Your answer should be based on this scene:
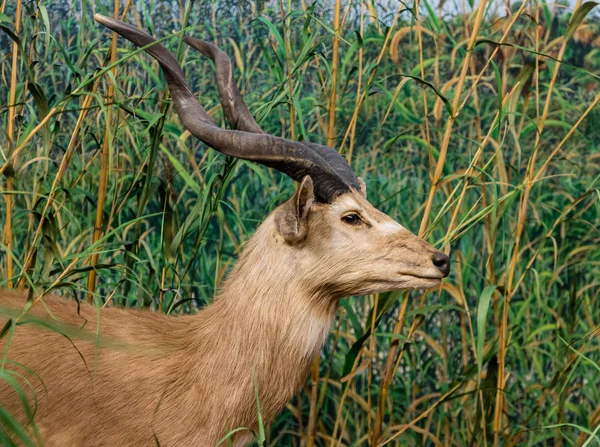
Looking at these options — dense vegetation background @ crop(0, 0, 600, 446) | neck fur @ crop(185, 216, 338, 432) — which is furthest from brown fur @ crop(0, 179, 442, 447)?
dense vegetation background @ crop(0, 0, 600, 446)

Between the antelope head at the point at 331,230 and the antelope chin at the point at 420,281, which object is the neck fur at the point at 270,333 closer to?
the antelope head at the point at 331,230

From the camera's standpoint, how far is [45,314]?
3936mm

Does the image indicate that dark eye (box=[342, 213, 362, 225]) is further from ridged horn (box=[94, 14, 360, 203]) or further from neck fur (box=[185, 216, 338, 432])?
neck fur (box=[185, 216, 338, 432])

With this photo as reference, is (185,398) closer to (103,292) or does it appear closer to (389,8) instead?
(103,292)

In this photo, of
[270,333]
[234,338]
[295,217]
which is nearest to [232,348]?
Answer: [234,338]

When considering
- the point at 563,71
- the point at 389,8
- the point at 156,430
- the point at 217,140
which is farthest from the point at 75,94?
the point at 563,71

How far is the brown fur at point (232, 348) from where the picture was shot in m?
3.76

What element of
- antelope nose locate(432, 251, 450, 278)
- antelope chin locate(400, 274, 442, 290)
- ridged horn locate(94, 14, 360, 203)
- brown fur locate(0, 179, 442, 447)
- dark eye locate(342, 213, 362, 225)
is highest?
ridged horn locate(94, 14, 360, 203)

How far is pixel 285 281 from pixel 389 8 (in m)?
3.47

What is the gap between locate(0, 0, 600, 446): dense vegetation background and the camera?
4020 mm

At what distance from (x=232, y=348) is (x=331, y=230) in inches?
23.2

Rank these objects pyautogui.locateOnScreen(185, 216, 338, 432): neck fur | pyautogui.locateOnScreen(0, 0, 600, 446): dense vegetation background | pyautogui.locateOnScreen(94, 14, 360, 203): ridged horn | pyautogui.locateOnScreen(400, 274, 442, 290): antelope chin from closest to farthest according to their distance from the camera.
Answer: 1. pyautogui.locateOnScreen(94, 14, 360, 203): ridged horn
2. pyautogui.locateOnScreen(400, 274, 442, 290): antelope chin
3. pyautogui.locateOnScreen(185, 216, 338, 432): neck fur
4. pyautogui.locateOnScreen(0, 0, 600, 446): dense vegetation background

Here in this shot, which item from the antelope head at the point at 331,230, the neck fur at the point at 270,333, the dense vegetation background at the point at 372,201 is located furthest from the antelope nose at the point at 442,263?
the neck fur at the point at 270,333

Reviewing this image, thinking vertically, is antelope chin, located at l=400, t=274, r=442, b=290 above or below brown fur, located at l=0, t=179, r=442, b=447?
above
